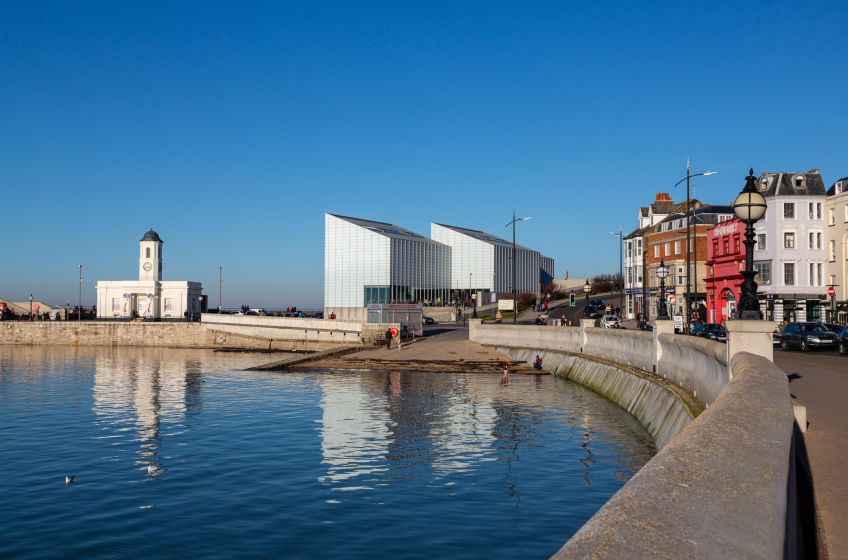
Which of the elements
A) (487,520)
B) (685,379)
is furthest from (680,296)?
(487,520)

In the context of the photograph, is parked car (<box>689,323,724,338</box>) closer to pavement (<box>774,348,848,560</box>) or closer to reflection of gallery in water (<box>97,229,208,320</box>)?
pavement (<box>774,348,848,560</box>)

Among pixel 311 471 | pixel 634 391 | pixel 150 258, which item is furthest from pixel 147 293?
pixel 311 471

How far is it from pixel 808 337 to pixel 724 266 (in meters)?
38.6

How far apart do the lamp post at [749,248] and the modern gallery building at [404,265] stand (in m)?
94.7

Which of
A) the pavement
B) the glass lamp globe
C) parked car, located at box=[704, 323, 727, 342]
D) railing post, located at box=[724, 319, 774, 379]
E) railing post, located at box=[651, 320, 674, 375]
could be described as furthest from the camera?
parked car, located at box=[704, 323, 727, 342]

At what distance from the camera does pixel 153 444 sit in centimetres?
2125

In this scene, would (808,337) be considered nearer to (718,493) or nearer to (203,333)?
(718,493)

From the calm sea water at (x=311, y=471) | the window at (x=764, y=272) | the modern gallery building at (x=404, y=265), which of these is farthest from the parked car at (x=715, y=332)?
the modern gallery building at (x=404, y=265)

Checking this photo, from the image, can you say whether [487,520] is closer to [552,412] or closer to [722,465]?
[722,465]

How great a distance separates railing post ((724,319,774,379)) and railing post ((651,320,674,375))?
10063mm

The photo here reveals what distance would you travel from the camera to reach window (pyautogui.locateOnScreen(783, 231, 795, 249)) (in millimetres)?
68250

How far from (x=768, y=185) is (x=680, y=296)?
17.9 meters

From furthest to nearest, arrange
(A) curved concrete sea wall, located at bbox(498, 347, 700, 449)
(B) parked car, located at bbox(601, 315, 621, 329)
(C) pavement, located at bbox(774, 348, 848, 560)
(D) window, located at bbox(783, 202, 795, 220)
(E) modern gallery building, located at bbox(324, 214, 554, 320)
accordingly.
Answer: (E) modern gallery building, located at bbox(324, 214, 554, 320) < (D) window, located at bbox(783, 202, 795, 220) < (B) parked car, located at bbox(601, 315, 621, 329) < (A) curved concrete sea wall, located at bbox(498, 347, 700, 449) < (C) pavement, located at bbox(774, 348, 848, 560)

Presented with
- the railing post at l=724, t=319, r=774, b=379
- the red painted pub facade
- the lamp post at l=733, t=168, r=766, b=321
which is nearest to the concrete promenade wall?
the railing post at l=724, t=319, r=774, b=379
